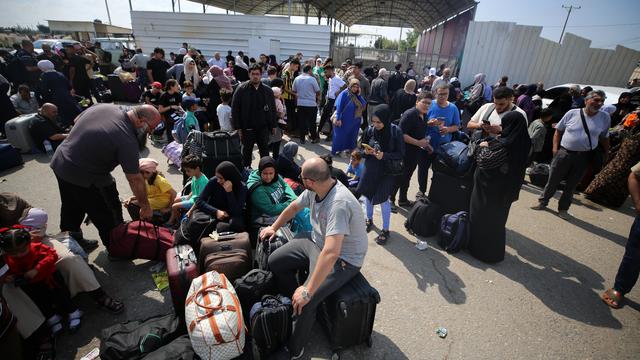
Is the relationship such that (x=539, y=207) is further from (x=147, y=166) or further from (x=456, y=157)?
(x=147, y=166)

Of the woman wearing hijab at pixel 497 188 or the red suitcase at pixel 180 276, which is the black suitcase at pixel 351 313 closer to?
the red suitcase at pixel 180 276

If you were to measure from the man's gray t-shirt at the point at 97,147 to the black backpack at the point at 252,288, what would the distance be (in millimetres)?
1583

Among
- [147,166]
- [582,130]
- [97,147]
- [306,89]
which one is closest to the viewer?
[97,147]

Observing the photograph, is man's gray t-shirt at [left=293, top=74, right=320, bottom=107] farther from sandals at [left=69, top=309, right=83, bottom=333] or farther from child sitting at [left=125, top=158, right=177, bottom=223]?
sandals at [left=69, top=309, right=83, bottom=333]

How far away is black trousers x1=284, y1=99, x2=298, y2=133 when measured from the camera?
29.4ft

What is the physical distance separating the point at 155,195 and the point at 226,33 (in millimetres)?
19207

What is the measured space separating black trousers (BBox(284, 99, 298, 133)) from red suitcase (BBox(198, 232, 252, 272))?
6340mm

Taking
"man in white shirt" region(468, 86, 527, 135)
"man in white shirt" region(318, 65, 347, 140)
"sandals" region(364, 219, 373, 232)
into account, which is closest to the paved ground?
"sandals" region(364, 219, 373, 232)

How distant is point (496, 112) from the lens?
14.4 ft

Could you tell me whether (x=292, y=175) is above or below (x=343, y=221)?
below

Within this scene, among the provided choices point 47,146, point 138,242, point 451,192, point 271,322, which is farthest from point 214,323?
point 47,146

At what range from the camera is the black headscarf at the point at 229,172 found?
3654 millimetres

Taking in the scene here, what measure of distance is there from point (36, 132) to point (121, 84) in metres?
5.75

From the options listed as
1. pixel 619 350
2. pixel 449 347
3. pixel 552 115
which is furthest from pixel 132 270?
pixel 552 115
